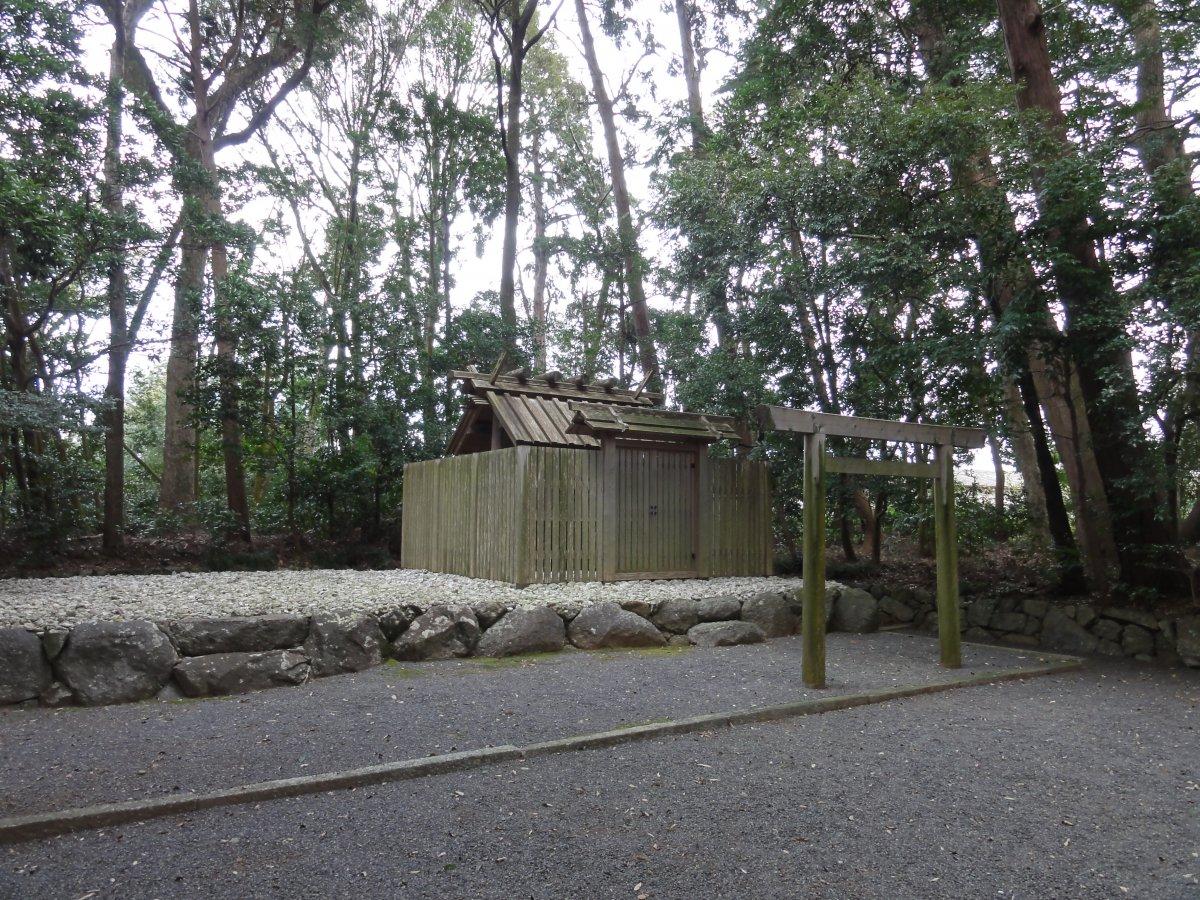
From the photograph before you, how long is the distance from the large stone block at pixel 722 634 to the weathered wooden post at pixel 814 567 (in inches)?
71.4

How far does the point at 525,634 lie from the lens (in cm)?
696

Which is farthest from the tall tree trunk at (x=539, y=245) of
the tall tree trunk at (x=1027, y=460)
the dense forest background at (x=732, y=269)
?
the tall tree trunk at (x=1027, y=460)

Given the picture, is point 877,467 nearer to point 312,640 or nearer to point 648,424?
point 648,424

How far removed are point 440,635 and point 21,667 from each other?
2.92 meters

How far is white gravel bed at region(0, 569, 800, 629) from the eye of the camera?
19.1 feet

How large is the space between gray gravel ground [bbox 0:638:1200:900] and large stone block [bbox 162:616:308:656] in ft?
8.22

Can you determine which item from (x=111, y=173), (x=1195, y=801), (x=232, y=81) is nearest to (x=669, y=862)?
(x=1195, y=801)

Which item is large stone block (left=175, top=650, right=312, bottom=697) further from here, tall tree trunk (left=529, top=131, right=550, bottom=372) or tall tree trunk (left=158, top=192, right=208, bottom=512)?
tall tree trunk (left=529, top=131, right=550, bottom=372)

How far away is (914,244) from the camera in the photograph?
820 centimetres

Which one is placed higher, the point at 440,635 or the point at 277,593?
the point at 277,593

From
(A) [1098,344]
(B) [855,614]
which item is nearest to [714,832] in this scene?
(B) [855,614]

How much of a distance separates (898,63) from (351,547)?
11610 millimetres

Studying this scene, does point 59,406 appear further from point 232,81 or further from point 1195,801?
point 1195,801

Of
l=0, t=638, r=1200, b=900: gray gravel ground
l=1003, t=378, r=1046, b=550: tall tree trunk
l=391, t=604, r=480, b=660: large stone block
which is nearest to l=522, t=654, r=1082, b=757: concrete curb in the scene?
l=0, t=638, r=1200, b=900: gray gravel ground
